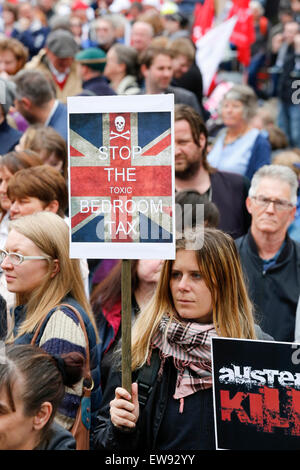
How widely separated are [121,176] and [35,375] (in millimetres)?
743

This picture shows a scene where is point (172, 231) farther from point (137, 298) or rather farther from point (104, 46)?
point (104, 46)

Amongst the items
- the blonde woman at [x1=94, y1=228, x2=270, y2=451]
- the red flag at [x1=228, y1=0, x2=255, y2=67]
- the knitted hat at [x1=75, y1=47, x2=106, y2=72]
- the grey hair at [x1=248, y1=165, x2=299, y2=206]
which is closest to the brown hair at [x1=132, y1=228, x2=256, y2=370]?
the blonde woman at [x1=94, y1=228, x2=270, y2=451]

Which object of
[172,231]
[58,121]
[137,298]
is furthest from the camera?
[58,121]

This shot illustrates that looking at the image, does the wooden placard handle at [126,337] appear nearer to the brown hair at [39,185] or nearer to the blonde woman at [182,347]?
the blonde woman at [182,347]

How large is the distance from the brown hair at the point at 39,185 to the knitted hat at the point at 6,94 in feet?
5.16

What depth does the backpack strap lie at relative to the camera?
284 cm

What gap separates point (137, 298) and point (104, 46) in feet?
22.9

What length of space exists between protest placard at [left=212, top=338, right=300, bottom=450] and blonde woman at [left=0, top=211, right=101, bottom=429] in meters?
0.72

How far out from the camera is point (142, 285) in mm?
4027

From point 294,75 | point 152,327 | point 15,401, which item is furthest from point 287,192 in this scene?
point 294,75

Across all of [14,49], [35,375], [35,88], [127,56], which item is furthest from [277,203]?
[127,56]

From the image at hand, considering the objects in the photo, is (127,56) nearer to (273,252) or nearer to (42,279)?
(273,252)
